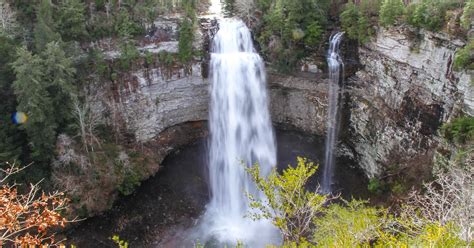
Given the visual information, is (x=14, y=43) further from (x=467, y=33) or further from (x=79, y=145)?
(x=467, y=33)

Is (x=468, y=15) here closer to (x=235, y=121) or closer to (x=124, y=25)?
(x=235, y=121)

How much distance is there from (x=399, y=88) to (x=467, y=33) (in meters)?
5.21

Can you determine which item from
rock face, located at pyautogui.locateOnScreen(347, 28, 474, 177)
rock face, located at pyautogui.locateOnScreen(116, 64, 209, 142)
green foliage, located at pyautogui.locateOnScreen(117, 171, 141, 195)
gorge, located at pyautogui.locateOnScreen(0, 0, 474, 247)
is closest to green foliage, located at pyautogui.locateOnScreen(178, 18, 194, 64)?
gorge, located at pyautogui.locateOnScreen(0, 0, 474, 247)

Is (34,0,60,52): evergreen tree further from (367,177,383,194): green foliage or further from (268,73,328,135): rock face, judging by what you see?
(367,177,383,194): green foliage

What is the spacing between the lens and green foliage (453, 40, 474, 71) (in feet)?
55.1

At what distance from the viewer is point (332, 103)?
85.4ft

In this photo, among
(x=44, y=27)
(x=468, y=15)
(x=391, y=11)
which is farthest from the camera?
(x=391, y=11)

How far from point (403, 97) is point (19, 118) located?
22.4 metres

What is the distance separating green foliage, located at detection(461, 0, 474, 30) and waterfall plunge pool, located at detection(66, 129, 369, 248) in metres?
11.7

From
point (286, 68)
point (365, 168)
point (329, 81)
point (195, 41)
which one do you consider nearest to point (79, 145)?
point (195, 41)

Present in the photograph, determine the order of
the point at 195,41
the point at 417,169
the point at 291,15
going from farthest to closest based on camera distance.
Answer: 1. the point at 195,41
2. the point at 291,15
3. the point at 417,169

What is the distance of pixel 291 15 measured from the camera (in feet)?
78.9

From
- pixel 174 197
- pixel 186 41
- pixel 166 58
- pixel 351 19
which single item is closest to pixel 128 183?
pixel 174 197

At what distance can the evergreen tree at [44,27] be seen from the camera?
20.3m
